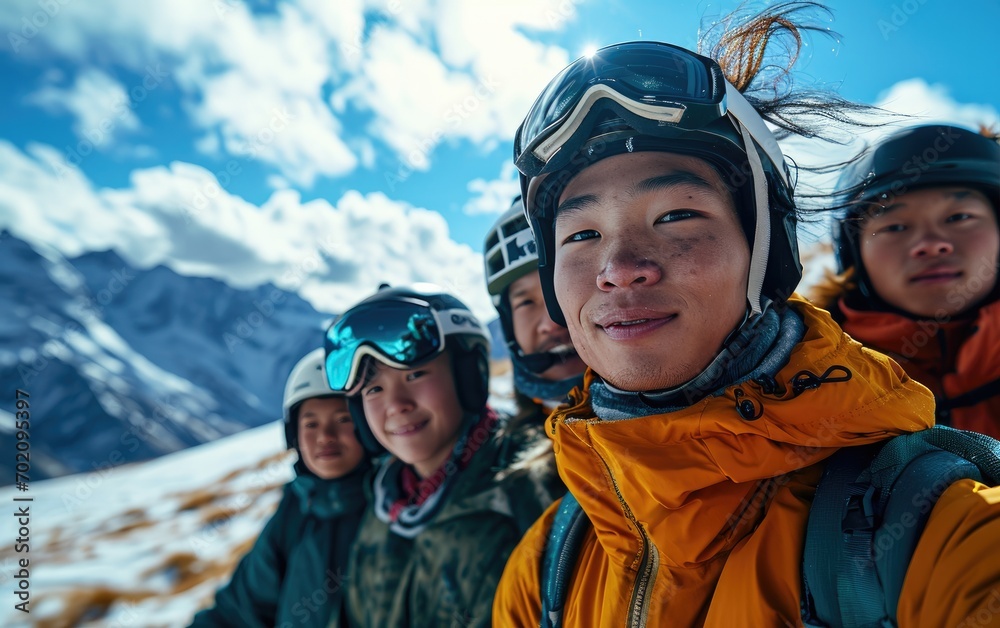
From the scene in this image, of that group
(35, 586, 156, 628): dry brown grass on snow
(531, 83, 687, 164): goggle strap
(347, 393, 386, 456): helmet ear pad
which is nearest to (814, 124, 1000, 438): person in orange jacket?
(531, 83, 687, 164): goggle strap

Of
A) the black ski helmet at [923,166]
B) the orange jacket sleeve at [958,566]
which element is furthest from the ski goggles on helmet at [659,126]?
the black ski helmet at [923,166]

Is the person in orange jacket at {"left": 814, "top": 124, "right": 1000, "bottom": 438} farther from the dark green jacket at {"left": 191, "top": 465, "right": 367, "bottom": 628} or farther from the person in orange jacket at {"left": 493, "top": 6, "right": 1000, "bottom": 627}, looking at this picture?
the dark green jacket at {"left": 191, "top": 465, "right": 367, "bottom": 628}

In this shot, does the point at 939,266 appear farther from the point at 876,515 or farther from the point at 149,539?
the point at 149,539

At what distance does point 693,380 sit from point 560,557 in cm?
75

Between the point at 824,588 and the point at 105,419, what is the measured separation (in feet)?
413

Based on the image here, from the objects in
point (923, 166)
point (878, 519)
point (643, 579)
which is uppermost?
point (923, 166)

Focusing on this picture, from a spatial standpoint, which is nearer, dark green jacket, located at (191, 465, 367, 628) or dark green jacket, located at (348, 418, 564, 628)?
dark green jacket, located at (348, 418, 564, 628)

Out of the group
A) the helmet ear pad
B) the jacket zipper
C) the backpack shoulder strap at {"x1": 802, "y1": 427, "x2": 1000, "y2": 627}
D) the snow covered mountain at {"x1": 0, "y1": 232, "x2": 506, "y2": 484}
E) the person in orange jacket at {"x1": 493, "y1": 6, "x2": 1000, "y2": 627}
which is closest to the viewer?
the backpack shoulder strap at {"x1": 802, "y1": 427, "x2": 1000, "y2": 627}

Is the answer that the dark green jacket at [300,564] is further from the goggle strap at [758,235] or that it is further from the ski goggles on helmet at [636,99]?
the goggle strap at [758,235]

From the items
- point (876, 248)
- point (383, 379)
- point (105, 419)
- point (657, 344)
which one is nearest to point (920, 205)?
point (876, 248)

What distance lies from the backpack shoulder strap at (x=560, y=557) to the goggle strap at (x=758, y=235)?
91cm

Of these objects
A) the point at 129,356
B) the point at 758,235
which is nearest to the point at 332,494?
the point at 758,235

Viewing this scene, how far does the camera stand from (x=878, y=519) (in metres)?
1.02

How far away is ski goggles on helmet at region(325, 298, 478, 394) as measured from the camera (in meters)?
3.07
